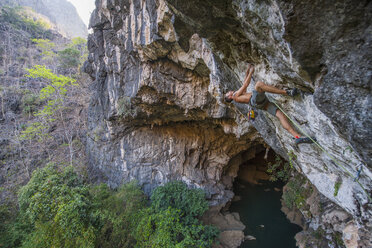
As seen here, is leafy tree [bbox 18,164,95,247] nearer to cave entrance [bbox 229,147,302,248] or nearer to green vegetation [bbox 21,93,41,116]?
cave entrance [bbox 229,147,302,248]

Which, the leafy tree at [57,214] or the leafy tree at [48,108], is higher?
the leafy tree at [48,108]

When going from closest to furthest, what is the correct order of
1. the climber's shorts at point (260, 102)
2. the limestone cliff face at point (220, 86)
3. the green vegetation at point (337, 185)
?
the limestone cliff face at point (220, 86) < the climber's shorts at point (260, 102) < the green vegetation at point (337, 185)

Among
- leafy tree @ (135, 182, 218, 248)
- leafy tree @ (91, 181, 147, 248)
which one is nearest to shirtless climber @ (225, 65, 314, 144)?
leafy tree @ (135, 182, 218, 248)

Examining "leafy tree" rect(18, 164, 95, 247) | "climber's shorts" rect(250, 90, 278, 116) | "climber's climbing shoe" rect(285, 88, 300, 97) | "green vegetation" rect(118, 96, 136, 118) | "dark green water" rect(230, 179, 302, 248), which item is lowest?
"dark green water" rect(230, 179, 302, 248)

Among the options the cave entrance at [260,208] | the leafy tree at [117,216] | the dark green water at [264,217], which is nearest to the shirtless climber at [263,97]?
the cave entrance at [260,208]

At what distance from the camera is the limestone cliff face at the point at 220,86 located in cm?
172

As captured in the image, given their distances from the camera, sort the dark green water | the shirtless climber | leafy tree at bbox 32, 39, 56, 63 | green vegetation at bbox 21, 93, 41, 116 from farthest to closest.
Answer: leafy tree at bbox 32, 39, 56, 63 < green vegetation at bbox 21, 93, 41, 116 < the dark green water < the shirtless climber

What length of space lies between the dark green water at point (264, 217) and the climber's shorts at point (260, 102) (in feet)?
25.8

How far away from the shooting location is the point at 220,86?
527cm

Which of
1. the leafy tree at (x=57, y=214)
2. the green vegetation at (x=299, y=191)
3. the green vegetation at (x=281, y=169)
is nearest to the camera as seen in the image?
the leafy tree at (x=57, y=214)

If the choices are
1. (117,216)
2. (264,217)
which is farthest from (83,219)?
(264,217)

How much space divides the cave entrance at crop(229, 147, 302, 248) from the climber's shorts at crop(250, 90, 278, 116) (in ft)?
12.9

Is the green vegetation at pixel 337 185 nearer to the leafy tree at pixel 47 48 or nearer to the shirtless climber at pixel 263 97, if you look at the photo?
the shirtless climber at pixel 263 97

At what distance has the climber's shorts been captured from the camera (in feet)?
10.1
